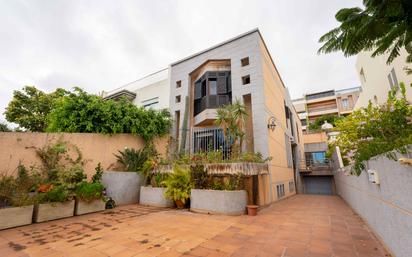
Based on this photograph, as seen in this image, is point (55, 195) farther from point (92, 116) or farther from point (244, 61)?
point (244, 61)

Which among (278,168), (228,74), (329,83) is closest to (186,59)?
(228,74)

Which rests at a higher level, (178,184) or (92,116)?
(92,116)

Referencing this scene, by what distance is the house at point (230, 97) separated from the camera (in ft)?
29.6

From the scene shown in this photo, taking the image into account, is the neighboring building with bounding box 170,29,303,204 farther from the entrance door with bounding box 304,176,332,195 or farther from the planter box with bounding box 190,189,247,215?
the entrance door with bounding box 304,176,332,195

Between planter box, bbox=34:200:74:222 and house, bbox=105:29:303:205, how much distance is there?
18.7 feet

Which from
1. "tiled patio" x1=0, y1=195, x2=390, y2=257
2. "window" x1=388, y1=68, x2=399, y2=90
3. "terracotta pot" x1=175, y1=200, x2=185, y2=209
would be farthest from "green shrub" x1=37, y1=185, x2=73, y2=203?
"window" x1=388, y1=68, x2=399, y2=90

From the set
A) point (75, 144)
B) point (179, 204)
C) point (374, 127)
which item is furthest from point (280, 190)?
point (75, 144)

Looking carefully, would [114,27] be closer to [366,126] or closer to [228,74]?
[228,74]

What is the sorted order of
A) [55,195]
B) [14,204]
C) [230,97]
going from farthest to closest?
[230,97] < [55,195] < [14,204]

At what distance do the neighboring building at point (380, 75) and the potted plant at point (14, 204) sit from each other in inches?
520

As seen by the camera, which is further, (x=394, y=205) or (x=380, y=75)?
(x=380, y=75)

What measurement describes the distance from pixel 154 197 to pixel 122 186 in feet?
4.95

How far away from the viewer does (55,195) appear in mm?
5395

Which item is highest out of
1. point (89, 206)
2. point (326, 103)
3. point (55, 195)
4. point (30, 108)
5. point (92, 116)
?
point (326, 103)
